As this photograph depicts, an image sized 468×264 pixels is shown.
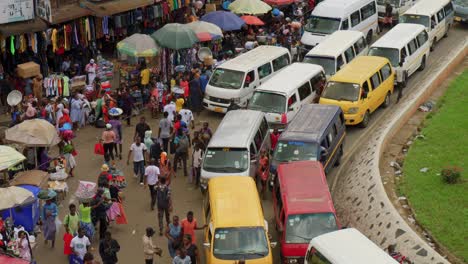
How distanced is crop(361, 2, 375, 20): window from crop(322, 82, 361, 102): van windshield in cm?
973

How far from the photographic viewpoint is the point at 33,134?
21.4m

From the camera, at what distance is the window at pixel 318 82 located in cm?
2745

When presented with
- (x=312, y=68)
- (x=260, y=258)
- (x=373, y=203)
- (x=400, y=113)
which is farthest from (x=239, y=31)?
(x=260, y=258)

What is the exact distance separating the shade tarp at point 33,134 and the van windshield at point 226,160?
4192 mm

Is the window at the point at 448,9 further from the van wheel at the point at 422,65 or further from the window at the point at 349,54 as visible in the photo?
the window at the point at 349,54

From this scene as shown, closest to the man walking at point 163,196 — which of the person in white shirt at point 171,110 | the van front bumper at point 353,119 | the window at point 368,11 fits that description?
the person in white shirt at point 171,110

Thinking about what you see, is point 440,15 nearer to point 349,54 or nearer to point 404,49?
point 404,49

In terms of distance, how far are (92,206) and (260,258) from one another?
4.61m

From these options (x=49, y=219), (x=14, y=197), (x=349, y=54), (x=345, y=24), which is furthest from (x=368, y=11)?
(x=14, y=197)

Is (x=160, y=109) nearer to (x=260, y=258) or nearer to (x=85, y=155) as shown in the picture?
(x=85, y=155)

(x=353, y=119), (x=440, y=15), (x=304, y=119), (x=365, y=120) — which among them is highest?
(x=304, y=119)

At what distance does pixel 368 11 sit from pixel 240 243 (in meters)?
21.4

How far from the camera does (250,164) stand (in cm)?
2161

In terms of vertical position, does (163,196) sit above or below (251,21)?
above
